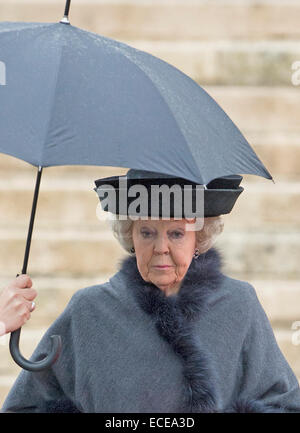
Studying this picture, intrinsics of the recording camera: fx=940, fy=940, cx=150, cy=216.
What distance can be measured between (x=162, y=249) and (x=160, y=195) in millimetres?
178

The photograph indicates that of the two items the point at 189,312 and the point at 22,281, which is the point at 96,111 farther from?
the point at 189,312

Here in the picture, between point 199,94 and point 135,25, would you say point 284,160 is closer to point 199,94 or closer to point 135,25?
point 135,25

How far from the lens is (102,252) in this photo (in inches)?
205

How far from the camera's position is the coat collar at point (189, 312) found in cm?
295

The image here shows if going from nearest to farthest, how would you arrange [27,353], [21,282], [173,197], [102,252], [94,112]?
[94,112] → [21,282] → [173,197] → [27,353] → [102,252]

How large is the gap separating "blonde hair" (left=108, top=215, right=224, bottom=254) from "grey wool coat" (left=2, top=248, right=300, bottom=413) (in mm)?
39

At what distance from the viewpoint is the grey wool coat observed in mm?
2994

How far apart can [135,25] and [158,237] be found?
258 centimetres

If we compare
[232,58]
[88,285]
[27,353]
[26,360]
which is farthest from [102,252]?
[26,360]

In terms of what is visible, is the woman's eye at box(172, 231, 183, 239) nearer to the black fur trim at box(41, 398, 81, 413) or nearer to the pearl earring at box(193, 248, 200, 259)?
the pearl earring at box(193, 248, 200, 259)

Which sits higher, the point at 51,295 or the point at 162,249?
the point at 162,249

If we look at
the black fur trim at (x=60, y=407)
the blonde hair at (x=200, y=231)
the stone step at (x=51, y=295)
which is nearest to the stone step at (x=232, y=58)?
the stone step at (x=51, y=295)

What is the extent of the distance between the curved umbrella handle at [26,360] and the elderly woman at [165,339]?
0.29 meters

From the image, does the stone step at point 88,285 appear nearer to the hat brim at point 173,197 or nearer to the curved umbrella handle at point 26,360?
the hat brim at point 173,197
